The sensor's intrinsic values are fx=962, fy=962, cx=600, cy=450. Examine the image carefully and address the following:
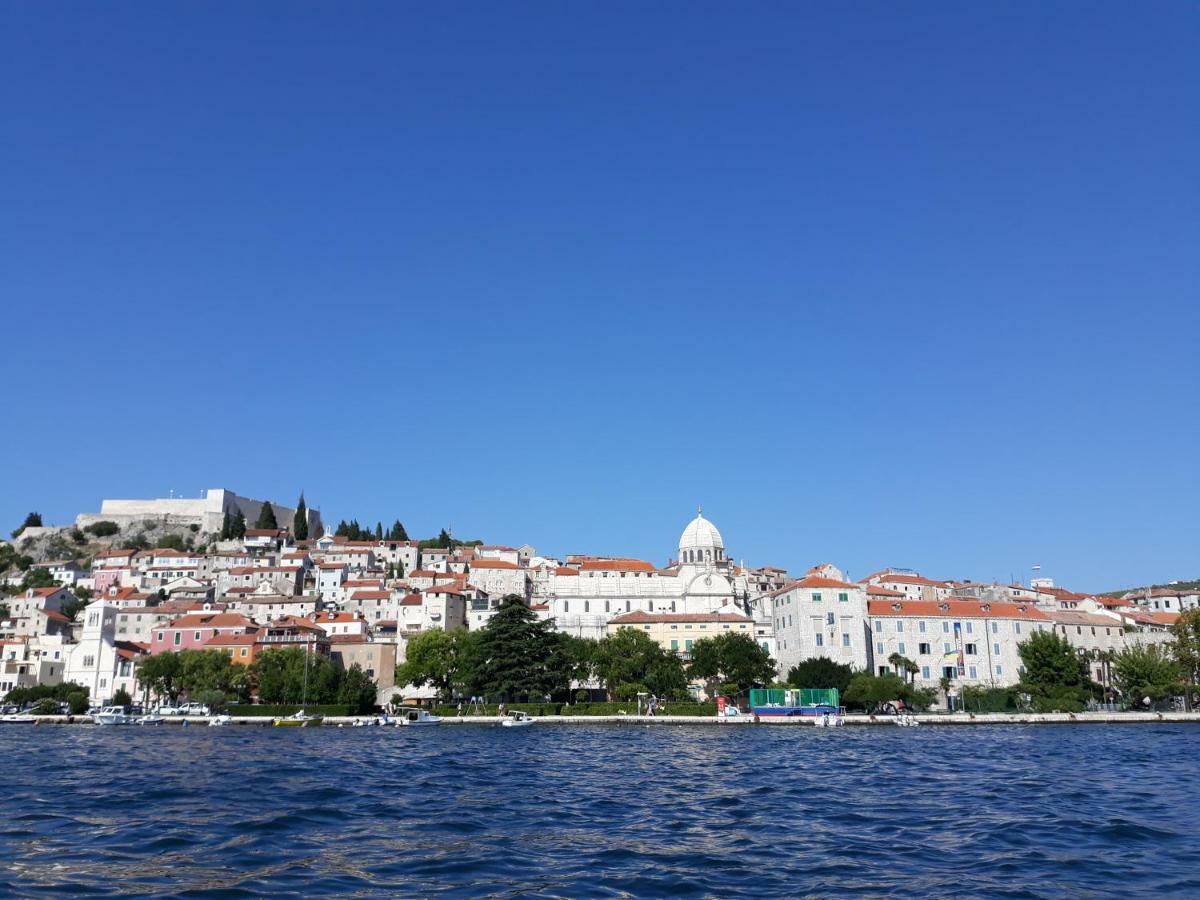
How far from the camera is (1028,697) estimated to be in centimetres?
6322

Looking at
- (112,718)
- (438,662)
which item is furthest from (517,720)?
(112,718)

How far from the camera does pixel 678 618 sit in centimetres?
7725

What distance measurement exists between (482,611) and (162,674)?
90.3 feet

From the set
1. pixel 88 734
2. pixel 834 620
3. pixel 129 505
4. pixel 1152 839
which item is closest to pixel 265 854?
pixel 1152 839

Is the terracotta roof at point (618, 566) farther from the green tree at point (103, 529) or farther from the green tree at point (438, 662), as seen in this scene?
the green tree at point (103, 529)

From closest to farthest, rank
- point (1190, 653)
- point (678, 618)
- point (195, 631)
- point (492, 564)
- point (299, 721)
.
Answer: point (299, 721), point (1190, 653), point (678, 618), point (195, 631), point (492, 564)

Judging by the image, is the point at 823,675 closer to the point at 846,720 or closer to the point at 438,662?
the point at 846,720

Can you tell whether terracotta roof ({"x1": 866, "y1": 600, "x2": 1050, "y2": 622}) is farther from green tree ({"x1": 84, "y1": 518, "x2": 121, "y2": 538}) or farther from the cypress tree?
green tree ({"x1": 84, "y1": 518, "x2": 121, "y2": 538})

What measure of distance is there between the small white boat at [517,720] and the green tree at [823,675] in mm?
19173

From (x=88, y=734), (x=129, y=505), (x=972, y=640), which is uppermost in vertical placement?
(x=129, y=505)

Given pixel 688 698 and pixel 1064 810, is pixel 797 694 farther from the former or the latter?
pixel 1064 810

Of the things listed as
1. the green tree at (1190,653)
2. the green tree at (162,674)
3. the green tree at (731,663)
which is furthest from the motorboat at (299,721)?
the green tree at (1190,653)

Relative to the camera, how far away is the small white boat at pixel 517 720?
55.3m

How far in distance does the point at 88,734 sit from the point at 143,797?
33.5 m
